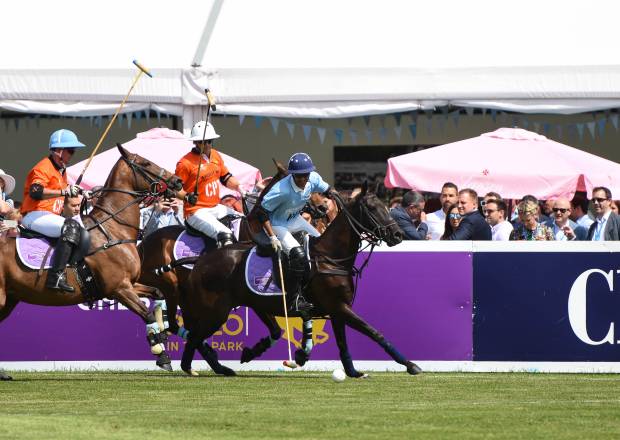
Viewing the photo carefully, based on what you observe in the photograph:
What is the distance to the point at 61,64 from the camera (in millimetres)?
22734

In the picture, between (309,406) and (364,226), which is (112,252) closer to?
(364,226)

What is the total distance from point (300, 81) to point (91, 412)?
37.4 feet

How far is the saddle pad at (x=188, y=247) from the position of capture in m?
16.3

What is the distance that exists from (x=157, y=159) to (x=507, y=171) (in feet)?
16.1

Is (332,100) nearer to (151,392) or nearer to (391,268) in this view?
(391,268)

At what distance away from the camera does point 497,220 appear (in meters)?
17.3

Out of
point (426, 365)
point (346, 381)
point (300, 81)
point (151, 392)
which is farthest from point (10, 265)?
point (300, 81)

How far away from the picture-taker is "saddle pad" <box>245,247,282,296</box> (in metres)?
15.1

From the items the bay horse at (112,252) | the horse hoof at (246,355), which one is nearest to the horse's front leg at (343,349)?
the horse hoof at (246,355)

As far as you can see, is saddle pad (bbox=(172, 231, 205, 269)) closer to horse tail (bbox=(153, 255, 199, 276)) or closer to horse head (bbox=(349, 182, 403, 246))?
horse tail (bbox=(153, 255, 199, 276))

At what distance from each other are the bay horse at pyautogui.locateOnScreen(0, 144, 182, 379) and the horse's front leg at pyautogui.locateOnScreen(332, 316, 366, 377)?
1.90 metres

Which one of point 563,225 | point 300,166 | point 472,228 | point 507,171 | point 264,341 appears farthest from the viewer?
point 507,171

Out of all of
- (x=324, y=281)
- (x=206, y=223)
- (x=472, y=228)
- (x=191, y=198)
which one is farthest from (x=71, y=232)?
(x=472, y=228)

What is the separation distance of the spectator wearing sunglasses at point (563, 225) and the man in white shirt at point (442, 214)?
123 centimetres
